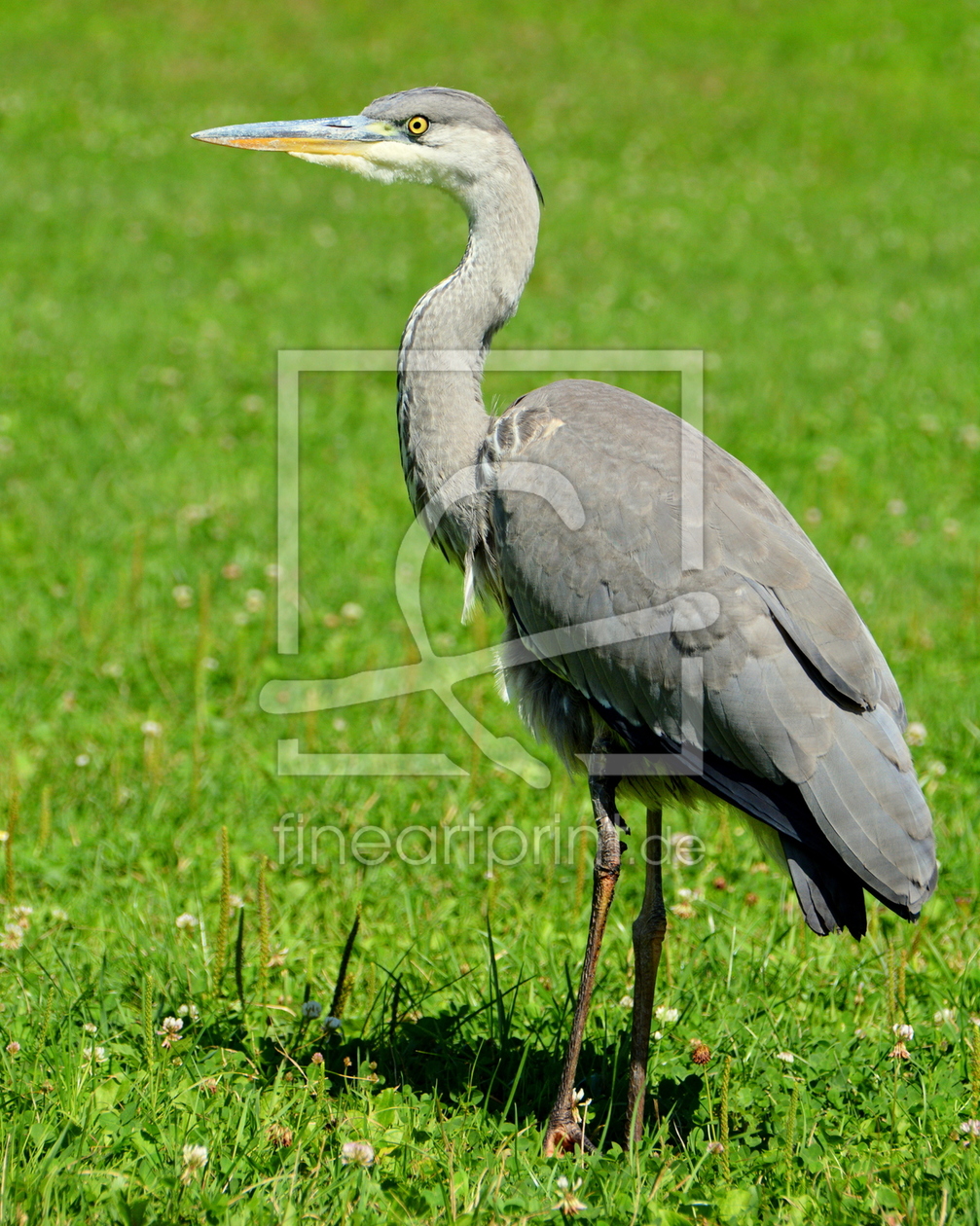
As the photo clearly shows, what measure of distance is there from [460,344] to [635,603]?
39.2 inches

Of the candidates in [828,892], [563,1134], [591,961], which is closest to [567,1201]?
[563,1134]

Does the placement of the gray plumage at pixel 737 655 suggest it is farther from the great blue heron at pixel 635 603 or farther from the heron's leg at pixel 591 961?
the heron's leg at pixel 591 961

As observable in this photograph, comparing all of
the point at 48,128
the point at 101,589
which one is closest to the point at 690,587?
the point at 101,589

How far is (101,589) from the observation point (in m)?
5.93

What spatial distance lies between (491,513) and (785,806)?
110cm

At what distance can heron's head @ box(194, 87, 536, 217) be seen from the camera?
12.1ft

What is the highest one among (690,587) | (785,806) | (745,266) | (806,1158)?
(745,266)

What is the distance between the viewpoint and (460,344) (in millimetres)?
3656

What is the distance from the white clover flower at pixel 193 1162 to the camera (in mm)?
2592

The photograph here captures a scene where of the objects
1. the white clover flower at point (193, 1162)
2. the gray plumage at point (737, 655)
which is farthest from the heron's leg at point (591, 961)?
the white clover flower at point (193, 1162)

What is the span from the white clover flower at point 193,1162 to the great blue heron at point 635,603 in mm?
853

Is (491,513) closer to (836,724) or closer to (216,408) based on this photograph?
(836,724)

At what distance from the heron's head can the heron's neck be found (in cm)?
8

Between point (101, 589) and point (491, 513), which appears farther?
point (101, 589)
